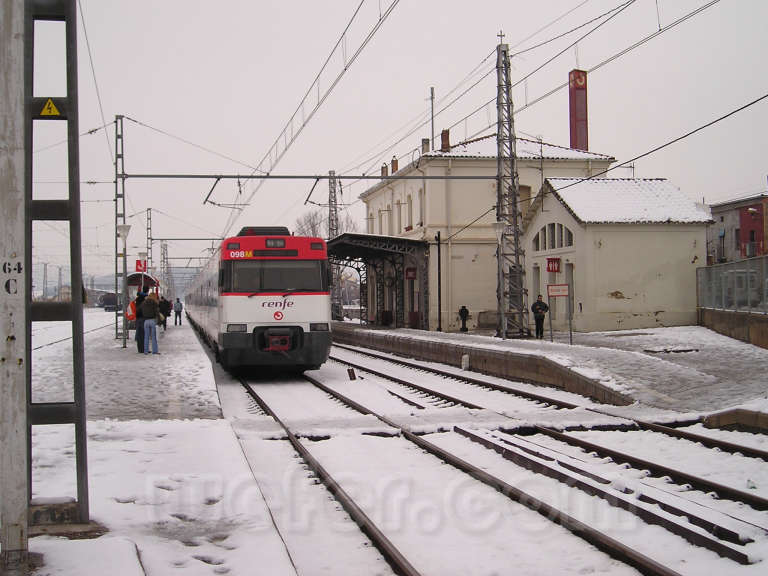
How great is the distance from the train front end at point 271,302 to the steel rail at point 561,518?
7.55 m

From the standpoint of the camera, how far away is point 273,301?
17.0m

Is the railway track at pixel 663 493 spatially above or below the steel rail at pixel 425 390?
above

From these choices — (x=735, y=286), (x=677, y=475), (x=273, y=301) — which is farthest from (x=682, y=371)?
(x=735, y=286)

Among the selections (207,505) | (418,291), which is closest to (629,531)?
(207,505)

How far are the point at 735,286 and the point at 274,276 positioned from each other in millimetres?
14439

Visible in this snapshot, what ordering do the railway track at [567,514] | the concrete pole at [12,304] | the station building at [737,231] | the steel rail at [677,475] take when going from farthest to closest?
the station building at [737,231] → the steel rail at [677,475] → the railway track at [567,514] → the concrete pole at [12,304]

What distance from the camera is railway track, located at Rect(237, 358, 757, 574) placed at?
544 centimetres

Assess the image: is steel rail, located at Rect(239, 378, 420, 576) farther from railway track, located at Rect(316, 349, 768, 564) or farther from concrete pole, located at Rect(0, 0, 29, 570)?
concrete pole, located at Rect(0, 0, 29, 570)

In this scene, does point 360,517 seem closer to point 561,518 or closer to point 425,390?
point 561,518

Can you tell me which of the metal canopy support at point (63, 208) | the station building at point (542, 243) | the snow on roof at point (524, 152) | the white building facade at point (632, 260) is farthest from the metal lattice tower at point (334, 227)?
the metal canopy support at point (63, 208)

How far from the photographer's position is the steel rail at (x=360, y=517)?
5270mm

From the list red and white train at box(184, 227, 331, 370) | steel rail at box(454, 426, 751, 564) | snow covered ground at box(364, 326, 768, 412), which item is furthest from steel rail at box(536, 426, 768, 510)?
red and white train at box(184, 227, 331, 370)

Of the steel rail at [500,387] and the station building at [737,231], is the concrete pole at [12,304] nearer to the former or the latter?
the steel rail at [500,387]

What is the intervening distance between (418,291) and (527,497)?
36593 mm
